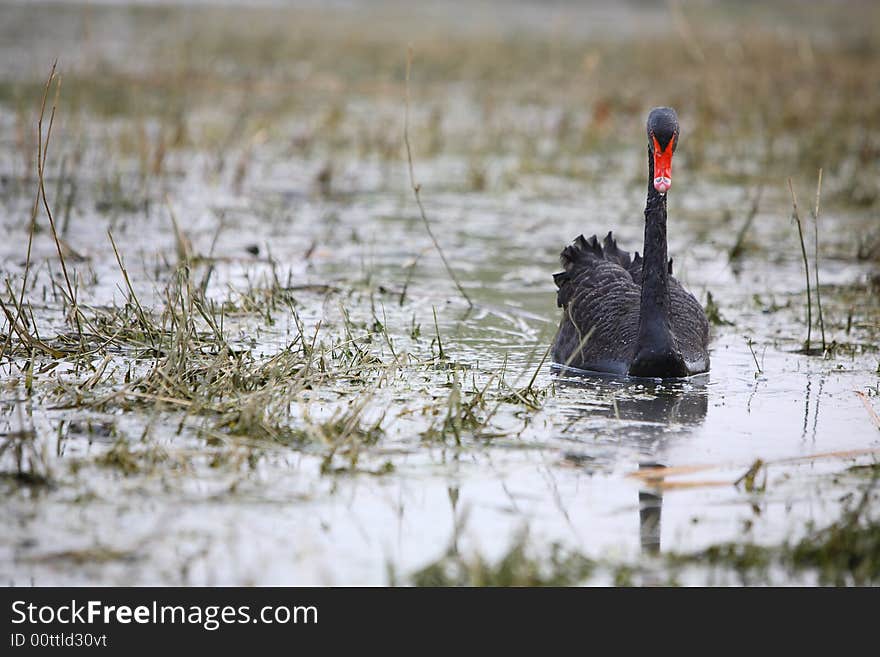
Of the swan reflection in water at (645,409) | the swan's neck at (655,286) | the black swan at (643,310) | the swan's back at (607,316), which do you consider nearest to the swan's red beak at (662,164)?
the black swan at (643,310)

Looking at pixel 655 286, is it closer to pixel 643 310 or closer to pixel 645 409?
pixel 643 310

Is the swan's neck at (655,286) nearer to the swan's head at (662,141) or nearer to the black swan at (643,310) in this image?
the black swan at (643,310)

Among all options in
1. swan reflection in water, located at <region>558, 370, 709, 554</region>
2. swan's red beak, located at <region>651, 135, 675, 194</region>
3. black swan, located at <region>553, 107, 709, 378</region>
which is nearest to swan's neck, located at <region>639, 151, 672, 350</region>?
black swan, located at <region>553, 107, 709, 378</region>

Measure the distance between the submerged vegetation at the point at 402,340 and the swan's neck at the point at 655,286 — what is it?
9.8 inches

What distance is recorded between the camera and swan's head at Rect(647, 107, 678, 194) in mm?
5957

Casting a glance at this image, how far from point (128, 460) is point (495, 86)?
14087 mm

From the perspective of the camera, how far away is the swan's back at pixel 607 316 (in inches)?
248

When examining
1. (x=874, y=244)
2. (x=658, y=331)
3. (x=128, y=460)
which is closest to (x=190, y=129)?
(x=874, y=244)

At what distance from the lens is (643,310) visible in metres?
6.08

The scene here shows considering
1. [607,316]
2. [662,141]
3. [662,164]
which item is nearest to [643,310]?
[607,316]

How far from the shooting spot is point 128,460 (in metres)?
4.52

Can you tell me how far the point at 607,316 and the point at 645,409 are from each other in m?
0.89
